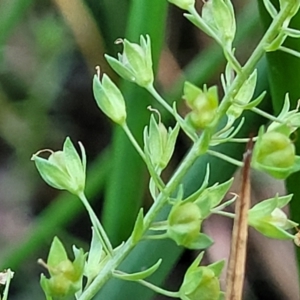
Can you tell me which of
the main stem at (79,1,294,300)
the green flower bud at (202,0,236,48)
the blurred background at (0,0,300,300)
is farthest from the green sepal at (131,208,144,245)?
the blurred background at (0,0,300,300)

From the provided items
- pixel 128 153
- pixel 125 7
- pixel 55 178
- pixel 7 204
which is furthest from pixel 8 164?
pixel 55 178

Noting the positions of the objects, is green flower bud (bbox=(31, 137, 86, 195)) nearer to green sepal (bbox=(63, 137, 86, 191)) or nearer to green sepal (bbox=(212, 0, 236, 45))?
green sepal (bbox=(63, 137, 86, 191))

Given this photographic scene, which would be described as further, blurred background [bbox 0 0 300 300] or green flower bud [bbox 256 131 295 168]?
blurred background [bbox 0 0 300 300]

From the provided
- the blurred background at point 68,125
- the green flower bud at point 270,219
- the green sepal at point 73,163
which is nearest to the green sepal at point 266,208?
the green flower bud at point 270,219

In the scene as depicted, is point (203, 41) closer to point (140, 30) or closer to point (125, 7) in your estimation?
point (125, 7)

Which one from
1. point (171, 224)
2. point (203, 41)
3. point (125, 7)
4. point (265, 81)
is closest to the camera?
point (171, 224)

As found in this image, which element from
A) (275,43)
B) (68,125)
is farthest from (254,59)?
(68,125)
